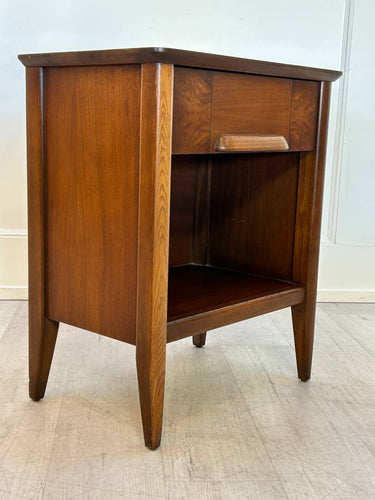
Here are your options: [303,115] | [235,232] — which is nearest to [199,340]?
[235,232]

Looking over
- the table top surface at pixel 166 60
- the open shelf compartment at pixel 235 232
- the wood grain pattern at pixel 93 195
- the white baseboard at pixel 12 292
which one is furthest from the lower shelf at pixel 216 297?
the white baseboard at pixel 12 292

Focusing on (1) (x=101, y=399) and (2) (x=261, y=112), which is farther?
(1) (x=101, y=399)

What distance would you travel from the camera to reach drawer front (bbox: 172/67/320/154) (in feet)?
3.96

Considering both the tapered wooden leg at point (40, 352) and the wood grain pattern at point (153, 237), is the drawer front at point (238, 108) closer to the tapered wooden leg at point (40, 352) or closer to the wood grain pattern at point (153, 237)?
the wood grain pattern at point (153, 237)

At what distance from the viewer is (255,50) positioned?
217 cm

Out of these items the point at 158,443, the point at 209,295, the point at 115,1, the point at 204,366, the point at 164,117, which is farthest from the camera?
the point at 115,1

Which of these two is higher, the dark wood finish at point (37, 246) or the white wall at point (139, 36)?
the white wall at point (139, 36)

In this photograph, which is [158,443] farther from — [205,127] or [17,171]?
[17,171]

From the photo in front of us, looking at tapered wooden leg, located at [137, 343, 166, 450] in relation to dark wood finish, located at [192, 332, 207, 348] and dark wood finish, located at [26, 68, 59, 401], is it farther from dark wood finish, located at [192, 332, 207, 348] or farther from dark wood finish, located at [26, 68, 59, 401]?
dark wood finish, located at [192, 332, 207, 348]

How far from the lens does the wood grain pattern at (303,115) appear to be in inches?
56.9

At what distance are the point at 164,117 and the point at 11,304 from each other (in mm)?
1212

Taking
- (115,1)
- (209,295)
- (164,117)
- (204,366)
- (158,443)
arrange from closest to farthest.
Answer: (164,117)
(158,443)
(209,295)
(204,366)
(115,1)

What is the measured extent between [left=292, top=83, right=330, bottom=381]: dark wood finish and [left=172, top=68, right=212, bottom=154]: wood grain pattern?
1.21 ft

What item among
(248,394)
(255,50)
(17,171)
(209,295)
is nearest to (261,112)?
(209,295)
